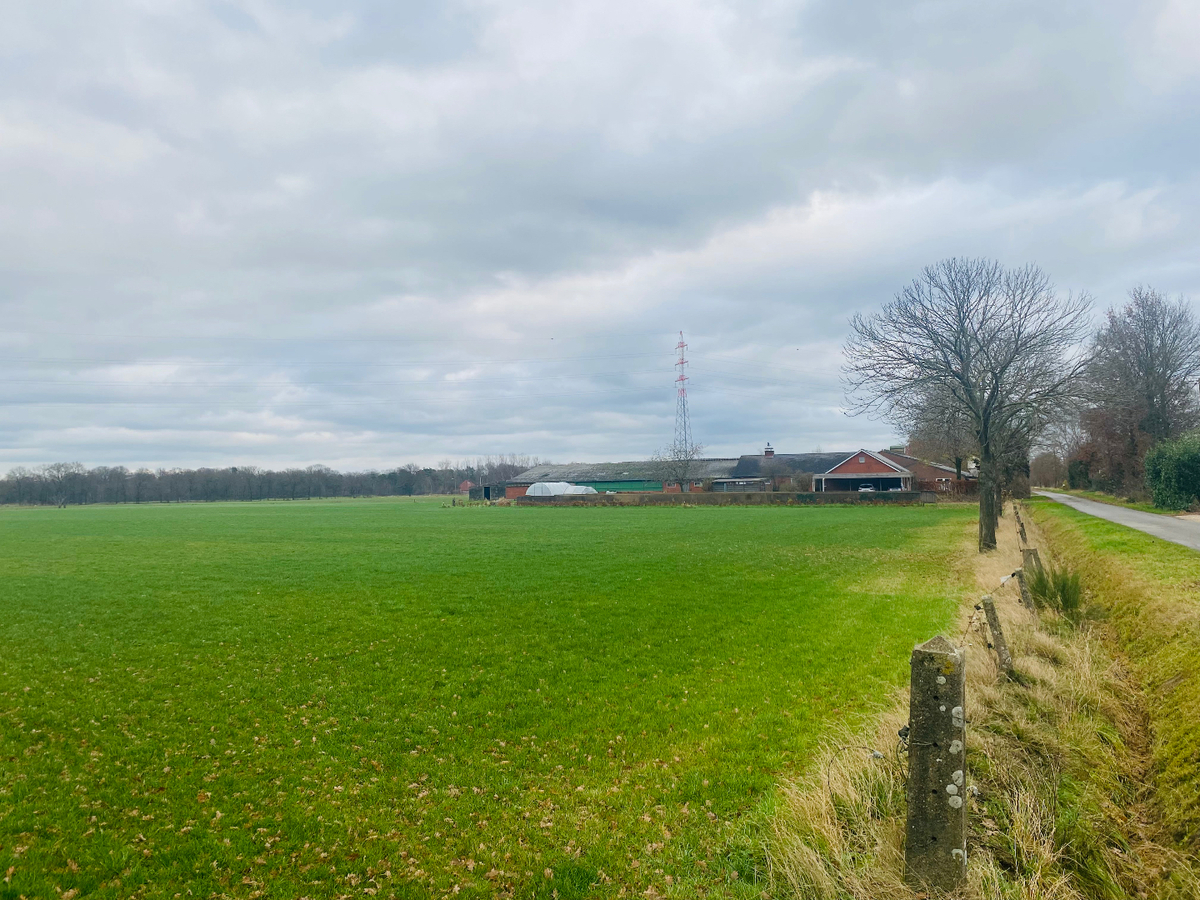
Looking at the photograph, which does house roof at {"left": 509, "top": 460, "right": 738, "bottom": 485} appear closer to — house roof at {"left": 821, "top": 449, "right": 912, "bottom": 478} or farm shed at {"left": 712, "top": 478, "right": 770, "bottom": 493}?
farm shed at {"left": 712, "top": 478, "right": 770, "bottom": 493}

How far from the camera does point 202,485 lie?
14662 centimetres

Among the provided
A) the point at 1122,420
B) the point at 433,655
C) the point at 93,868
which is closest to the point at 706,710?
the point at 433,655

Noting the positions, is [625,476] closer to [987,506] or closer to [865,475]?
[865,475]

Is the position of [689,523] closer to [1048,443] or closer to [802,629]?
[802,629]

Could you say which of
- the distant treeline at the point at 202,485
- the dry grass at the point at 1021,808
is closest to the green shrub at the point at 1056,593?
the dry grass at the point at 1021,808

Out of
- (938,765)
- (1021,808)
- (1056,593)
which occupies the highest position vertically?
(938,765)

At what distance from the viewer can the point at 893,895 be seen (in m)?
3.67

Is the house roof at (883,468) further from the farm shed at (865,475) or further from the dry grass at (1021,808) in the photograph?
the dry grass at (1021,808)


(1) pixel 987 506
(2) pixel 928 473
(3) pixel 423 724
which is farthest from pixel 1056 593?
(2) pixel 928 473

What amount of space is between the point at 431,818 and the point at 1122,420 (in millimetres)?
57422

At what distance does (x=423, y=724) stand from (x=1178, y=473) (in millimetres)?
40706

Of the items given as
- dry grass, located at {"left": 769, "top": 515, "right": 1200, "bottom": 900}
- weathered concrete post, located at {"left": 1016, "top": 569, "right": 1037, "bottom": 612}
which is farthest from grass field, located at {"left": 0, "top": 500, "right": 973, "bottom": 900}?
weathered concrete post, located at {"left": 1016, "top": 569, "right": 1037, "bottom": 612}

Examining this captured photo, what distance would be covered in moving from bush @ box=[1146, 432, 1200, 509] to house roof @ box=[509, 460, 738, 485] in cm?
6052

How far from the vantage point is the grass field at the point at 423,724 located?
16.0 feet
